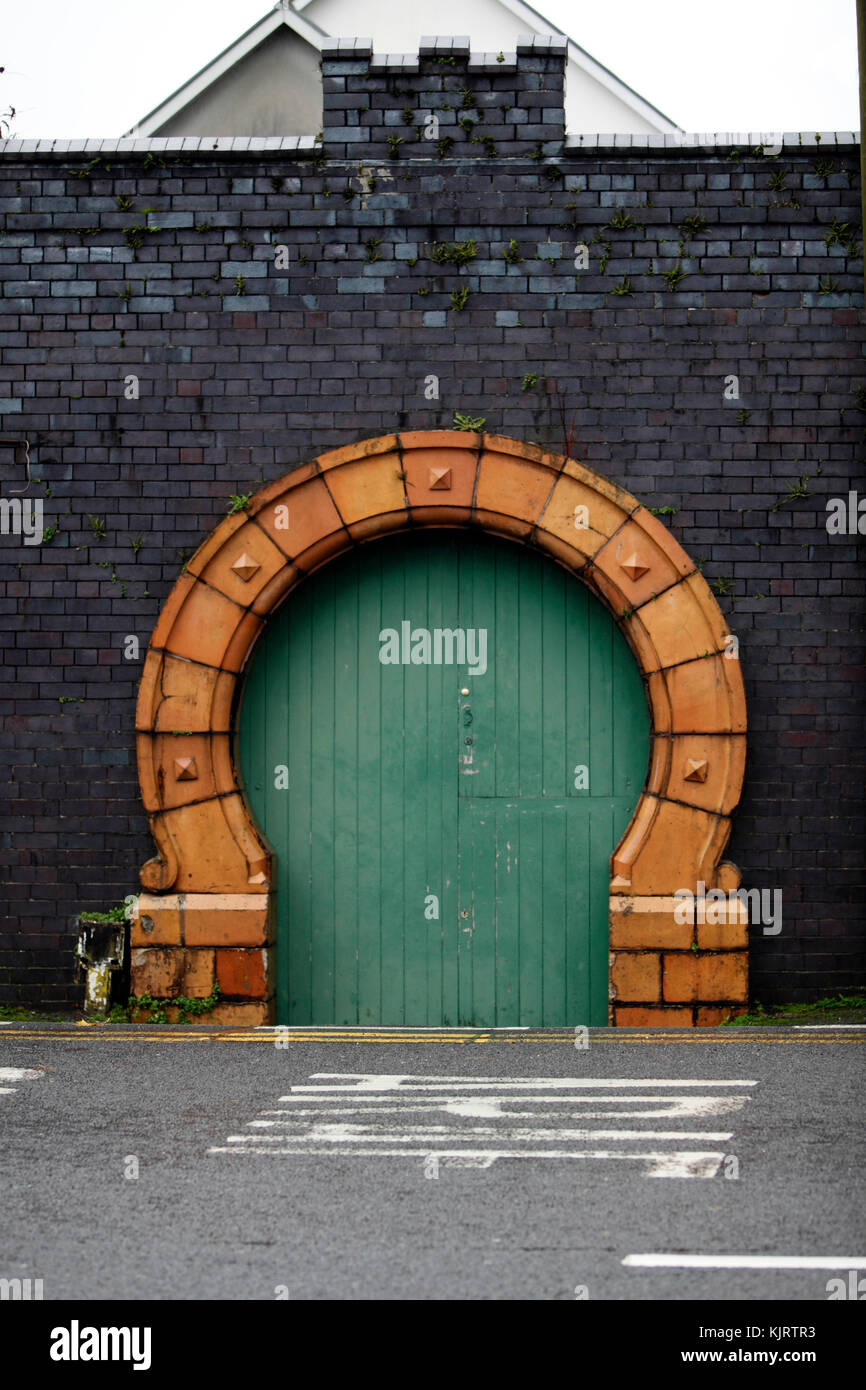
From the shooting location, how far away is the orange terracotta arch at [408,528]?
8.06 metres

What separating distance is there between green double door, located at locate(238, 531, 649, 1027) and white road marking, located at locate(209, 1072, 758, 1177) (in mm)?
1673

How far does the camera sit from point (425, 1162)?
17.2ft

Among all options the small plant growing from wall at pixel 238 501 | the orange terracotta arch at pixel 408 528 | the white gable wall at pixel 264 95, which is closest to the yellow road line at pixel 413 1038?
the orange terracotta arch at pixel 408 528

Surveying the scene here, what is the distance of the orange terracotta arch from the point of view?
26.5 ft

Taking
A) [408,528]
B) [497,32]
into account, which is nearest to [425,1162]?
[408,528]

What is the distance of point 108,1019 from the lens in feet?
26.7

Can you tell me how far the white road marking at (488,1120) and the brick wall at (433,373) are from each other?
231 cm

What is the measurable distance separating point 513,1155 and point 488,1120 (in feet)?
1.98

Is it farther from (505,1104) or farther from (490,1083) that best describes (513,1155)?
(490,1083)

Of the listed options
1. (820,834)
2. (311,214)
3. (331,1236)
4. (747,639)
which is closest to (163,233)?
(311,214)

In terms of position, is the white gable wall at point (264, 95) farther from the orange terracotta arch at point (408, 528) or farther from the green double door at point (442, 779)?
the green double door at point (442, 779)

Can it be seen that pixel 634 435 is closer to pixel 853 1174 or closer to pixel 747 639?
pixel 747 639

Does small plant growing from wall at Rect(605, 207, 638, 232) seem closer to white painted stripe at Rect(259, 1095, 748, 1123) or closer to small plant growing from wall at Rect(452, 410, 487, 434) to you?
small plant growing from wall at Rect(452, 410, 487, 434)

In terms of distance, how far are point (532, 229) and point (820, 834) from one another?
3.83 metres
